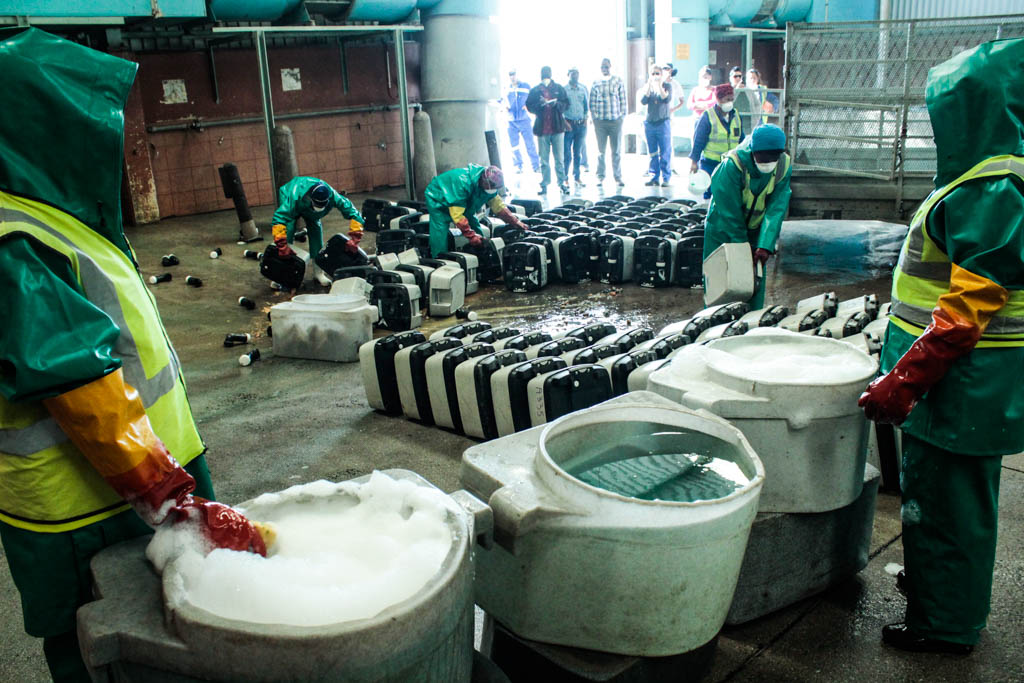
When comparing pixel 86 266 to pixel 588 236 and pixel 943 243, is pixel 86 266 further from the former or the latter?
pixel 588 236

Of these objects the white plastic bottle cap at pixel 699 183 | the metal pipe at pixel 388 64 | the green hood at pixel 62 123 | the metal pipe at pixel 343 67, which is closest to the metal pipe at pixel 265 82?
the metal pipe at pixel 343 67

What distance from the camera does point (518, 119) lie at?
16484 millimetres

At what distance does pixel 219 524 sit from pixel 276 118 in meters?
12.7

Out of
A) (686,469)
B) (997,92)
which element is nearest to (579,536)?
(686,469)

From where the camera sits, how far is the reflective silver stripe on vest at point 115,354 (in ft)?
5.90


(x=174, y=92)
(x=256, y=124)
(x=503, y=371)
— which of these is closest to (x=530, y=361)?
(x=503, y=371)

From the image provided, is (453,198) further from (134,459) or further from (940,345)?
(134,459)

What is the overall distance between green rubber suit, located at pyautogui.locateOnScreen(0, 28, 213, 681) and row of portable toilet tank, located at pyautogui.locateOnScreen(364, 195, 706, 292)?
6460mm

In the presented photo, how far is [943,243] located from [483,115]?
11.2m

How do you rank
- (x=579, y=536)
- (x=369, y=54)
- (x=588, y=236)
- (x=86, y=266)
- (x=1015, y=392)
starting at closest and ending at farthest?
(x=86, y=266), (x=579, y=536), (x=1015, y=392), (x=588, y=236), (x=369, y=54)

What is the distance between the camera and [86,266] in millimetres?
1826

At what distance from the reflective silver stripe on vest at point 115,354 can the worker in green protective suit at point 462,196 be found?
647cm

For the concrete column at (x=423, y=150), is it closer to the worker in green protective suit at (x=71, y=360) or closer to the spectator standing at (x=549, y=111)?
the spectator standing at (x=549, y=111)

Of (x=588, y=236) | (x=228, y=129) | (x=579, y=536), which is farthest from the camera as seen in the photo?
(x=228, y=129)
